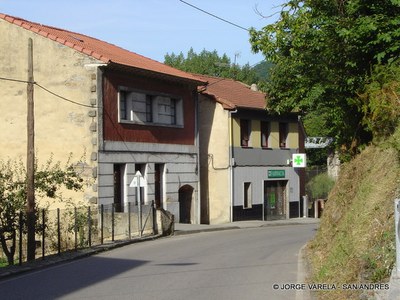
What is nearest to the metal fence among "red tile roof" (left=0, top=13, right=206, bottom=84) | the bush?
"red tile roof" (left=0, top=13, right=206, bottom=84)

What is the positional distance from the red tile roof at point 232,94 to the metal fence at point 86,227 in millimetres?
10460

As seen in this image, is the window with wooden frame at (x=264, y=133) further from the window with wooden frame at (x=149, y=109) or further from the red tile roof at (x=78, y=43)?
the window with wooden frame at (x=149, y=109)

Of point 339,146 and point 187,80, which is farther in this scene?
point 187,80

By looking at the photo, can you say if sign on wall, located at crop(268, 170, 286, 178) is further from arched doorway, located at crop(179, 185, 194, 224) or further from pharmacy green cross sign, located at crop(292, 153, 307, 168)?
arched doorway, located at crop(179, 185, 194, 224)

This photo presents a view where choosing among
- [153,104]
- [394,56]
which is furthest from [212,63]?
[394,56]

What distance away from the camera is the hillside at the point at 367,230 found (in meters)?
8.51

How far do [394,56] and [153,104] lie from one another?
15.9 metres

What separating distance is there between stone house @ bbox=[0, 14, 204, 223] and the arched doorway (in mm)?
2262

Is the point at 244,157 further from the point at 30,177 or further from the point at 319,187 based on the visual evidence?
the point at 30,177

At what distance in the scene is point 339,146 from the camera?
19.1 m

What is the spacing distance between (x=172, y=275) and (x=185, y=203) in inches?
786

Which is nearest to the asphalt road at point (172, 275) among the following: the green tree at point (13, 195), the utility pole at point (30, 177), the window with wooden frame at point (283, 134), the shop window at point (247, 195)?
the utility pole at point (30, 177)

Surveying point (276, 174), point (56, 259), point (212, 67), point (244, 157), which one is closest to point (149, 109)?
point (244, 157)

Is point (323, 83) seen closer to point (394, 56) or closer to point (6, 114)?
point (394, 56)
